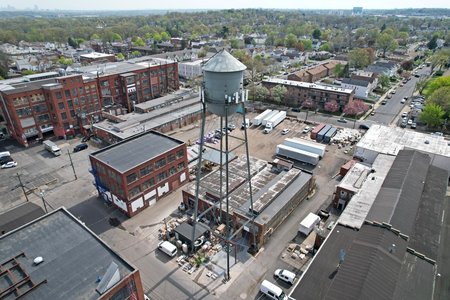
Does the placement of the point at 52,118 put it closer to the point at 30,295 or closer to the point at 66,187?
the point at 66,187

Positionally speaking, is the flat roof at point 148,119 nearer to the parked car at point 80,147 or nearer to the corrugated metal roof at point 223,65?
the parked car at point 80,147

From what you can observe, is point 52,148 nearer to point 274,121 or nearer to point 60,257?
point 60,257

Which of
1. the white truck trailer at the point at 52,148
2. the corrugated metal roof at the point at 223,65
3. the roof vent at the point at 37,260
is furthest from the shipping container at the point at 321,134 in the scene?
the white truck trailer at the point at 52,148

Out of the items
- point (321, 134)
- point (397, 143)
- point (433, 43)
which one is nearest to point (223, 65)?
point (321, 134)

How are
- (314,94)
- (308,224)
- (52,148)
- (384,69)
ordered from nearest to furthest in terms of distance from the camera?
(308,224) → (52,148) → (314,94) → (384,69)

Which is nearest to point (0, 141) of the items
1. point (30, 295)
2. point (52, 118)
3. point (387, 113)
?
point (52, 118)

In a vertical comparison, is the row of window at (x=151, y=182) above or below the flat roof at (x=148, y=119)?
above
